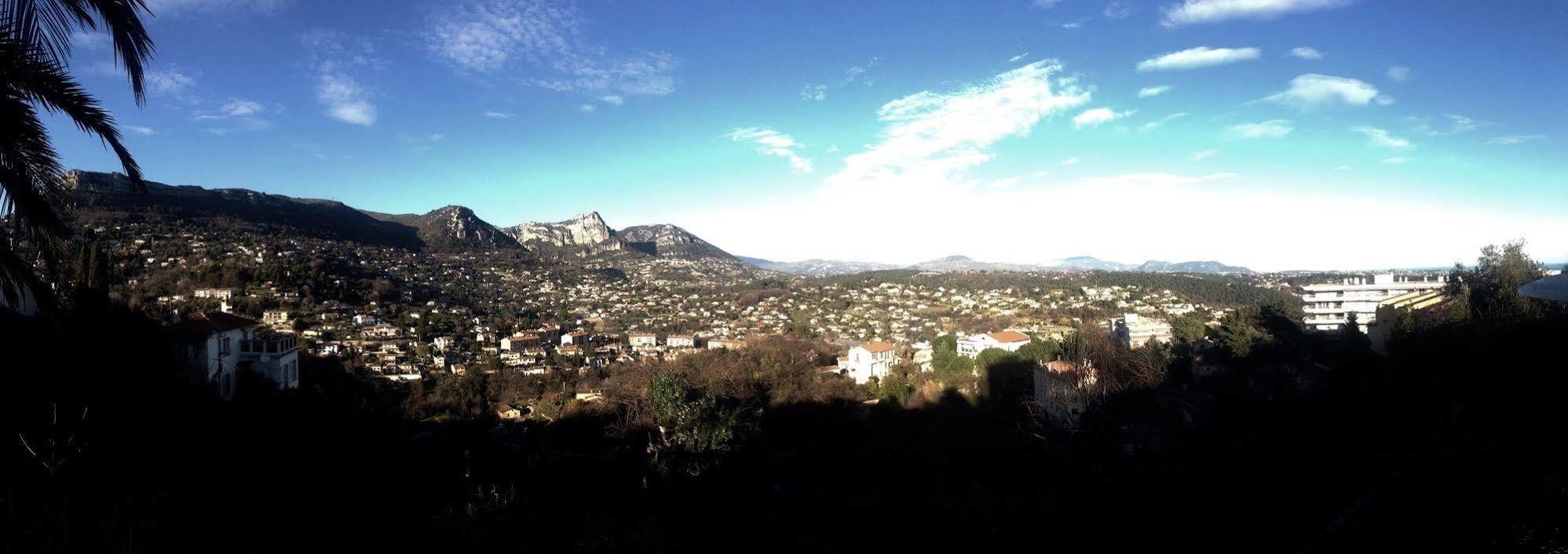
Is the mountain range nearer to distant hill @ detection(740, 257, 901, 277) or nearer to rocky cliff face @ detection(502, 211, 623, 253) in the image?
rocky cliff face @ detection(502, 211, 623, 253)

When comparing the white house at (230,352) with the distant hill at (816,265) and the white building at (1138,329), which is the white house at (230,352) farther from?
the distant hill at (816,265)

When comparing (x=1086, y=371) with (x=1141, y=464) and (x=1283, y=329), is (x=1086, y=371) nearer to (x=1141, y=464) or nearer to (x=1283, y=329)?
(x=1141, y=464)

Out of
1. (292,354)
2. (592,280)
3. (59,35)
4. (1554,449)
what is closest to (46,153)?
(59,35)

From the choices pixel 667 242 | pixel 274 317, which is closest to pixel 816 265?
pixel 667 242

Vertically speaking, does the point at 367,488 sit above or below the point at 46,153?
below

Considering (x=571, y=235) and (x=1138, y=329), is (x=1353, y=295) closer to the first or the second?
(x=1138, y=329)

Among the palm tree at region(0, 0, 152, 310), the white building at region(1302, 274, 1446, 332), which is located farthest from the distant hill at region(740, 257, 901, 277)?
the palm tree at region(0, 0, 152, 310)
